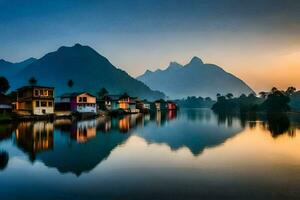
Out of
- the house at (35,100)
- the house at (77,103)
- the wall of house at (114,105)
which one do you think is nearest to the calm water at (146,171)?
the house at (35,100)

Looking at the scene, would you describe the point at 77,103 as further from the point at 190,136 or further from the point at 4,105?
the point at 190,136

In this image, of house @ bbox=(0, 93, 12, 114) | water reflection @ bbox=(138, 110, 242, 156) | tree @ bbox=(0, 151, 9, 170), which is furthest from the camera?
house @ bbox=(0, 93, 12, 114)

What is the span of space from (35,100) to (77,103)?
18.0 metres

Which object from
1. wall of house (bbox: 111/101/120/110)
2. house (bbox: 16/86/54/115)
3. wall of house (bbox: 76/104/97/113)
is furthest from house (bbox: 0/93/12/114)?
wall of house (bbox: 111/101/120/110)

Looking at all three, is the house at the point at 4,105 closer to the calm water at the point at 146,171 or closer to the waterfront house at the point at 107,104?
the calm water at the point at 146,171

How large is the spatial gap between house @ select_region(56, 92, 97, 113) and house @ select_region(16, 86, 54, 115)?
40.2 ft

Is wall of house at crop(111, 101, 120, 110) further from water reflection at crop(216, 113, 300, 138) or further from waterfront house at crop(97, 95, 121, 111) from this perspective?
water reflection at crop(216, 113, 300, 138)

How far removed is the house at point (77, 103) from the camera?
86.4m

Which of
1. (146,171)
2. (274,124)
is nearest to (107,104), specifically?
(274,124)

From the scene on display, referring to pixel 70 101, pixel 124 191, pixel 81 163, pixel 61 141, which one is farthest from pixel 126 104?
pixel 124 191

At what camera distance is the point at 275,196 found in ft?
50.1

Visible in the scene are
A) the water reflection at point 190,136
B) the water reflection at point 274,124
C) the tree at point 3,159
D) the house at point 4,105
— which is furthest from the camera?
the house at point 4,105

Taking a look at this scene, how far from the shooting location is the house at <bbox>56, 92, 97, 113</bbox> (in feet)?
284

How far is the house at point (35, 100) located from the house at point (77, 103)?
12.2 m
